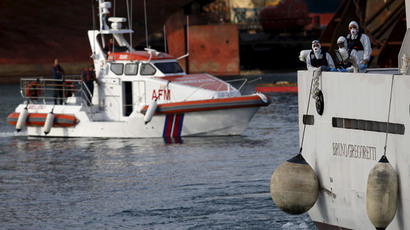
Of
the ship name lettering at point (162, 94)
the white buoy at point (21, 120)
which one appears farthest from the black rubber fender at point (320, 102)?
the white buoy at point (21, 120)

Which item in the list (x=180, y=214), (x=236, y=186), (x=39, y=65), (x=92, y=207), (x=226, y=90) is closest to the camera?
(x=180, y=214)

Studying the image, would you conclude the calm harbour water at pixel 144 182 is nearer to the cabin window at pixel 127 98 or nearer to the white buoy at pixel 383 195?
the cabin window at pixel 127 98

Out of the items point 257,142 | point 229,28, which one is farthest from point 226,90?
point 229,28

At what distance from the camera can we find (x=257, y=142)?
23562mm

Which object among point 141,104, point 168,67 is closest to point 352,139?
point 141,104

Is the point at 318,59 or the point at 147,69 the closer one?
the point at 318,59

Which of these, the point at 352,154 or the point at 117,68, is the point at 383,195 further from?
the point at 117,68

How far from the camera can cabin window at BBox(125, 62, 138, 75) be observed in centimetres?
2486

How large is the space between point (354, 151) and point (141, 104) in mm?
14213

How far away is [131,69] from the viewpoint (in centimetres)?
2494

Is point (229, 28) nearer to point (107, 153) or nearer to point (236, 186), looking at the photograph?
point (107, 153)

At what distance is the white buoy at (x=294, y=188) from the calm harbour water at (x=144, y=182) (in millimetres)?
2184

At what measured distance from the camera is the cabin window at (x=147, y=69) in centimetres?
2467

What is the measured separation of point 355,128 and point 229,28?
3854 centimetres
